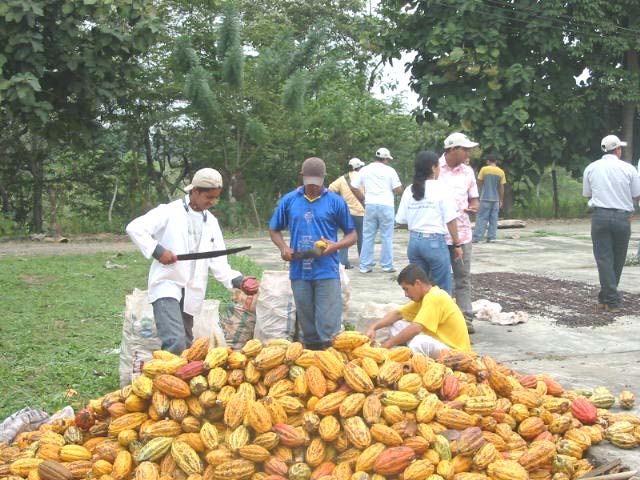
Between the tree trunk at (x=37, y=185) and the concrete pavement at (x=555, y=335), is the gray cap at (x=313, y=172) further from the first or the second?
the tree trunk at (x=37, y=185)

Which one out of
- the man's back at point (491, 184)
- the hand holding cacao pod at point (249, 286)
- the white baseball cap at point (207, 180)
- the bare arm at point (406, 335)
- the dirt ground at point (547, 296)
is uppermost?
the man's back at point (491, 184)

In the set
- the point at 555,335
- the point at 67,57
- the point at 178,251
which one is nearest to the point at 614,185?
the point at 555,335

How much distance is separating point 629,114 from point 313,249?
19.5 metres

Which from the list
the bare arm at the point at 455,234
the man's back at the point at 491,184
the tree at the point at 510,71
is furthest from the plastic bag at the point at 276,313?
the tree at the point at 510,71

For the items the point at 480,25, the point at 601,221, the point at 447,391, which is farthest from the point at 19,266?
the point at 480,25

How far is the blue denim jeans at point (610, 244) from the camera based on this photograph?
8836mm

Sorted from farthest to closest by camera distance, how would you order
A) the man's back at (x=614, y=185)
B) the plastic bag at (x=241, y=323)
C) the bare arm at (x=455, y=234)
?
the man's back at (x=614, y=185) → the bare arm at (x=455, y=234) → the plastic bag at (x=241, y=323)

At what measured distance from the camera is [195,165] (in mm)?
20938

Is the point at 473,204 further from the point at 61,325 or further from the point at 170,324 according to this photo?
the point at 61,325

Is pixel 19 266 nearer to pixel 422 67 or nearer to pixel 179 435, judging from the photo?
pixel 179 435

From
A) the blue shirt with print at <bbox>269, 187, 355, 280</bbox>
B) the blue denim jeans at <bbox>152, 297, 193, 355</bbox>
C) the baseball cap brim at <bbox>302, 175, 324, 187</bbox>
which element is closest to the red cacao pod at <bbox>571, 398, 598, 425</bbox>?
the blue shirt with print at <bbox>269, 187, 355, 280</bbox>

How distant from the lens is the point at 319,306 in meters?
6.46

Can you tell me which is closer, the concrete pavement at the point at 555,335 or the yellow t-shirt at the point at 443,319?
the yellow t-shirt at the point at 443,319

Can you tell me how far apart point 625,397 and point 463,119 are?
17.0m
